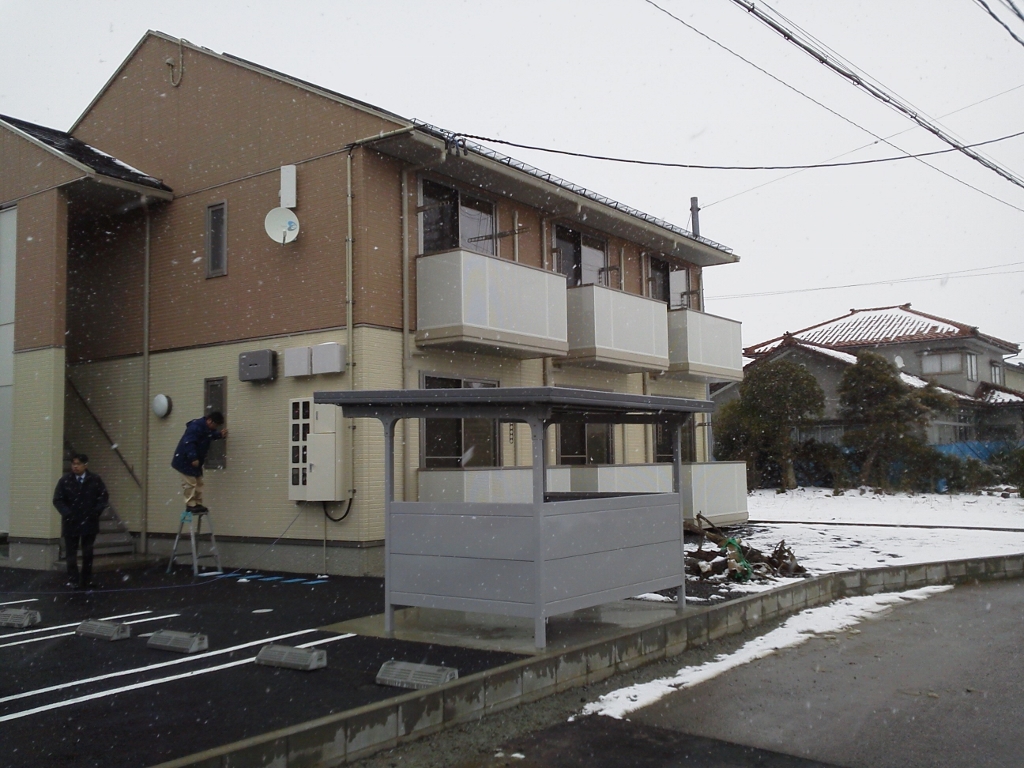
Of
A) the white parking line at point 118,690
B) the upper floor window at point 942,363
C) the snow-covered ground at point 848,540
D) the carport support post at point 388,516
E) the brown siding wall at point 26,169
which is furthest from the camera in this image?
the upper floor window at point 942,363

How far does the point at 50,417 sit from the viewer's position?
13570mm

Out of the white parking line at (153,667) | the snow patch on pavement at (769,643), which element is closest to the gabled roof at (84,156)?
the white parking line at (153,667)

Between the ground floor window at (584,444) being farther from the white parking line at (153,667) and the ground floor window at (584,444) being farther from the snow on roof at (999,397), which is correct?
the snow on roof at (999,397)

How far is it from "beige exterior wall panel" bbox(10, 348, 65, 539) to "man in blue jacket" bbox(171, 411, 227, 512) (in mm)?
2040

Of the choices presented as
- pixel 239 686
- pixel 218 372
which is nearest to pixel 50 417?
pixel 218 372

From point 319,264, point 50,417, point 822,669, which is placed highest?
point 319,264

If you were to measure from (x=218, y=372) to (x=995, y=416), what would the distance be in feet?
105

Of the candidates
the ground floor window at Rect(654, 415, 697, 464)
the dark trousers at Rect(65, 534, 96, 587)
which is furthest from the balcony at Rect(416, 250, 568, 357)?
the ground floor window at Rect(654, 415, 697, 464)

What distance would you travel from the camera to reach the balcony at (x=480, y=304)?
13.1 meters

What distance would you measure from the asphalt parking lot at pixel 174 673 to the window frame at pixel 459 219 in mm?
5420

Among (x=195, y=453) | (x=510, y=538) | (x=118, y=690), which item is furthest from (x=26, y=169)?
(x=510, y=538)

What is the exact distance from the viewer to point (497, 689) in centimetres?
637

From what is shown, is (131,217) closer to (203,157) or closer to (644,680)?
(203,157)

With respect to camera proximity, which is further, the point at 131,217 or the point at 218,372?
the point at 131,217
